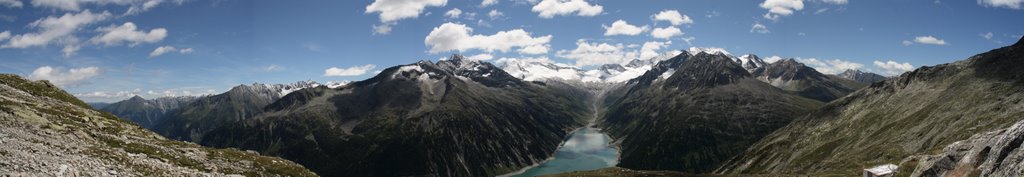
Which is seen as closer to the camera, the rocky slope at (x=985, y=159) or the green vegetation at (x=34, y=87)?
the rocky slope at (x=985, y=159)

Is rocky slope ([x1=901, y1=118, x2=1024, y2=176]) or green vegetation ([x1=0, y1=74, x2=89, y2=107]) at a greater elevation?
green vegetation ([x1=0, y1=74, x2=89, y2=107])

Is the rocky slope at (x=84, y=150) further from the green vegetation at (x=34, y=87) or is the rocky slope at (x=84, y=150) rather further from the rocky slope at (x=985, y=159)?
the rocky slope at (x=985, y=159)

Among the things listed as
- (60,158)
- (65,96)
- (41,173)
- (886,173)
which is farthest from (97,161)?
(886,173)

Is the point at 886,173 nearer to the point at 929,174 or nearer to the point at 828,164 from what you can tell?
the point at 929,174

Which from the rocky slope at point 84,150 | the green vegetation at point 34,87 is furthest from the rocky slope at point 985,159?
the green vegetation at point 34,87

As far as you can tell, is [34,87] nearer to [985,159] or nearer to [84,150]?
[84,150]

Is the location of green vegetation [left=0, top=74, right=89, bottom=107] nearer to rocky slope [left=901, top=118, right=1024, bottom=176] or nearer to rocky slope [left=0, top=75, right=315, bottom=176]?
rocky slope [left=0, top=75, right=315, bottom=176]

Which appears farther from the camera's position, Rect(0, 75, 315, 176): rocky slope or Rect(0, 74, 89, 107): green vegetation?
Rect(0, 74, 89, 107): green vegetation

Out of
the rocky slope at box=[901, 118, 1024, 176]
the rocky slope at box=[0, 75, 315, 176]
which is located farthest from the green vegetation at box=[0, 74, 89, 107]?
the rocky slope at box=[901, 118, 1024, 176]
